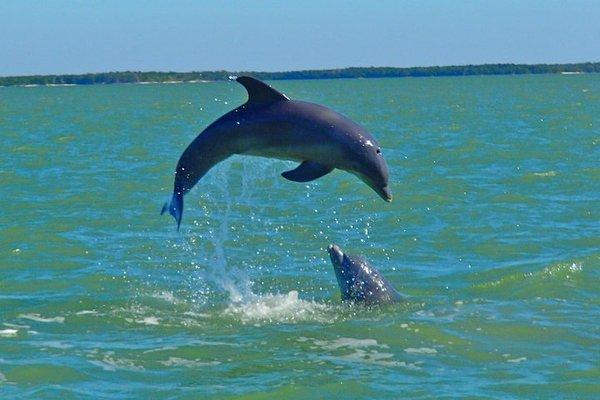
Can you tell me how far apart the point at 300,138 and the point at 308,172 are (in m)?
0.35

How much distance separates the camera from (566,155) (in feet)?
134

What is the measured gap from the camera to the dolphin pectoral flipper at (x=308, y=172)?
13.0 meters

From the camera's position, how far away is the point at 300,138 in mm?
13117

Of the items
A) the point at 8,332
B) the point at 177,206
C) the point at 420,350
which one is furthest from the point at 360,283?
the point at 8,332

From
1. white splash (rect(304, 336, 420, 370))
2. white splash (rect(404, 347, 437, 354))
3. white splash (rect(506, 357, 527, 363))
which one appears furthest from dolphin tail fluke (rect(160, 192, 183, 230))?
white splash (rect(506, 357, 527, 363))

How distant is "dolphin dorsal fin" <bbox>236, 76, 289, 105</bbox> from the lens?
13.1 meters

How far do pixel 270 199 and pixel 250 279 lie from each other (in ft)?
31.9

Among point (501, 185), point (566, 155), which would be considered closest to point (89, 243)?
point (501, 185)

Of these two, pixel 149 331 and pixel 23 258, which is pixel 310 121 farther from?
pixel 23 258

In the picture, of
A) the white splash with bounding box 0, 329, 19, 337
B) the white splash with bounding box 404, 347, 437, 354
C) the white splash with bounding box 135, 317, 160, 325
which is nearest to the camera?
the white splash with bounding box 404, 347, 437, 354

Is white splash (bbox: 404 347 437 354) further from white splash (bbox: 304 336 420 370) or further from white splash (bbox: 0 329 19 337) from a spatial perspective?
white splash (bbox: 0 329 19 337)

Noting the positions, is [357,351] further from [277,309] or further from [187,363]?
[277,309]

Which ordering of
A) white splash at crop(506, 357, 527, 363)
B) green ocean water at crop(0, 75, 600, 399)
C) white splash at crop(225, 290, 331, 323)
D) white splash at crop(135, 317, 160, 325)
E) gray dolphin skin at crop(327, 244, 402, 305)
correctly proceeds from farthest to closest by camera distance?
gray dolphin skin at crop(327, 244, 402, 305) < white splash at crop(225, 290, 331, 323) < white splash at crop(135, 317, 160, 325) < white splash at crop(506, 357, 527, 363) < green ocean water at crop(0, 75, 600, 399)

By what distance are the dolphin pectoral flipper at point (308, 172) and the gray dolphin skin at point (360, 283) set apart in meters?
3.52
